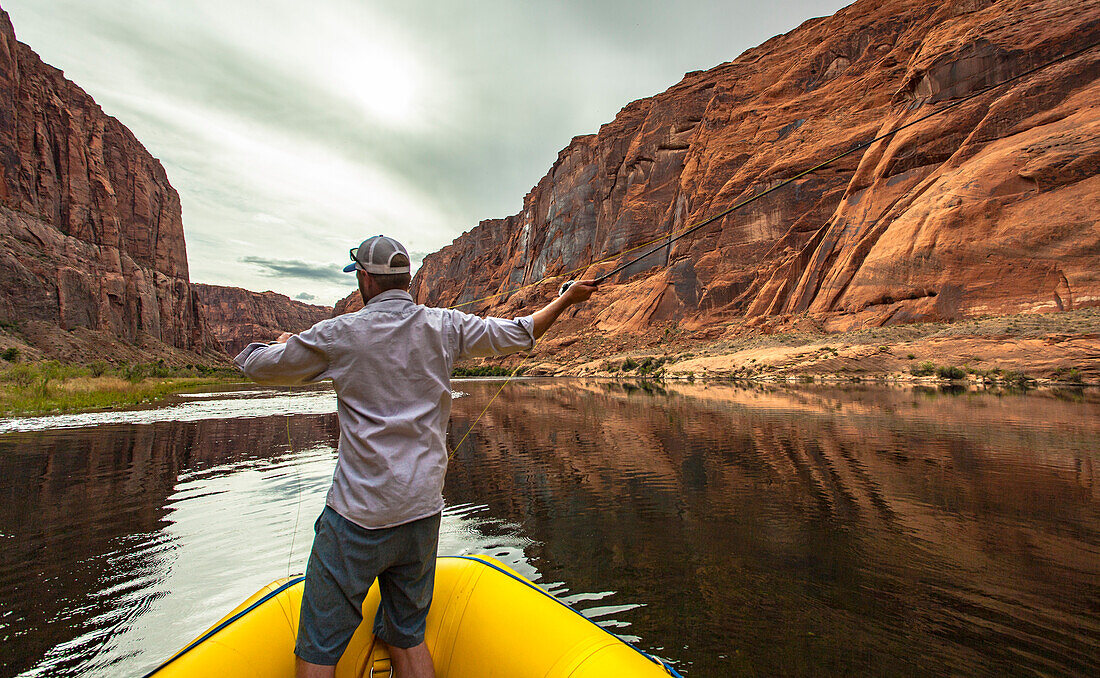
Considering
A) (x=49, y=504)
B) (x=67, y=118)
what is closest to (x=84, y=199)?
(x=67, y=118)

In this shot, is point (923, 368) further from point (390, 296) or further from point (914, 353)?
point (390, 296)

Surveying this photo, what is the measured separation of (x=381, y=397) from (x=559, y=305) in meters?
0.91

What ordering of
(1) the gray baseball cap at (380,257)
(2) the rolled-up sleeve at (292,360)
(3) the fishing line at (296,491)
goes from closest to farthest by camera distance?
1. (2) the rolled-up sleeve at (292,360)
2. (1) the gray baseball cap at (380,257)
3. (3) the fishing line at (296,491)

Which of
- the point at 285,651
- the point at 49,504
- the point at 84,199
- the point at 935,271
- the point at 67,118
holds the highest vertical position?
the point at 67,118

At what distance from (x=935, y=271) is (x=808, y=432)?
23873 millimetres

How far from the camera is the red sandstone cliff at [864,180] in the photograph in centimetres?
2508

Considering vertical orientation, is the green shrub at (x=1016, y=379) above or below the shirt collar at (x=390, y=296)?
above

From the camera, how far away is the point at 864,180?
36.8 metres

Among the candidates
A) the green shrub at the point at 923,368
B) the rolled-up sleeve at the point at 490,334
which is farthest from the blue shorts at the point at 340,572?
the green shrub at the point at 923,368

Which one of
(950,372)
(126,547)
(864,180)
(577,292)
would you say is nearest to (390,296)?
(577,292)

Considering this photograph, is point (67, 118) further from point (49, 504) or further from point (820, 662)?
point (820, 662)

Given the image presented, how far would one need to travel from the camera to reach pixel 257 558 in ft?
15.0

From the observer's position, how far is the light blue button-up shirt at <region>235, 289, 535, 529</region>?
6.01 ft

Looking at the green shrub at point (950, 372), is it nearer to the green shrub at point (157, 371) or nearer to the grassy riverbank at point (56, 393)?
the grassy riverbank at point (56, 393)
